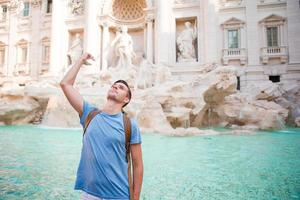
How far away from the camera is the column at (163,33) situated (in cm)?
1529

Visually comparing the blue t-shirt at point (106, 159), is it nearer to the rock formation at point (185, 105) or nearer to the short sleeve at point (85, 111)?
Answer: the short sleeve at point (85, 111)

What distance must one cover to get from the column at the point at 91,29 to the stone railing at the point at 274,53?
10.9 m

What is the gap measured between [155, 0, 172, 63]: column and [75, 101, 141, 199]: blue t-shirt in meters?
14.0

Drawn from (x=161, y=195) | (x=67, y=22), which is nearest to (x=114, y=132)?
(x=161, y=195)

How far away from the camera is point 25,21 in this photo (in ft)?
67.5

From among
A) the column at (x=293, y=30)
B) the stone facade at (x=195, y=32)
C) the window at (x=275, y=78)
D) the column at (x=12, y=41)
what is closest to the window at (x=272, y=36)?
the stone facade at (x=195, y=32)

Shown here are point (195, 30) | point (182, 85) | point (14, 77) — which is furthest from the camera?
point (14, 77)

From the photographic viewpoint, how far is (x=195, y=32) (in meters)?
15.7

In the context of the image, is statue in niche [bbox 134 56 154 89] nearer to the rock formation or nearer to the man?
the rock formation

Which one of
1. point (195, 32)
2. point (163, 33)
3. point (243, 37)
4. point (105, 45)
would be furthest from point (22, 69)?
point (243, 37)

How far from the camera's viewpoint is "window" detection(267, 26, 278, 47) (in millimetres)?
14781

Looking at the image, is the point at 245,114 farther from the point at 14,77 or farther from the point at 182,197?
the point at 14,77

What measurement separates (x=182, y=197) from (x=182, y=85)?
8012 mm

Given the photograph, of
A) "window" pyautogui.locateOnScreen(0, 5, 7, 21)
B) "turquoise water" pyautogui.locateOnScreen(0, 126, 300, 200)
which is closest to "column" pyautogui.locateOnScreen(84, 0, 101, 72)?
"window" pyautogui.locateOnScreen(0, 5, 7, 21)
